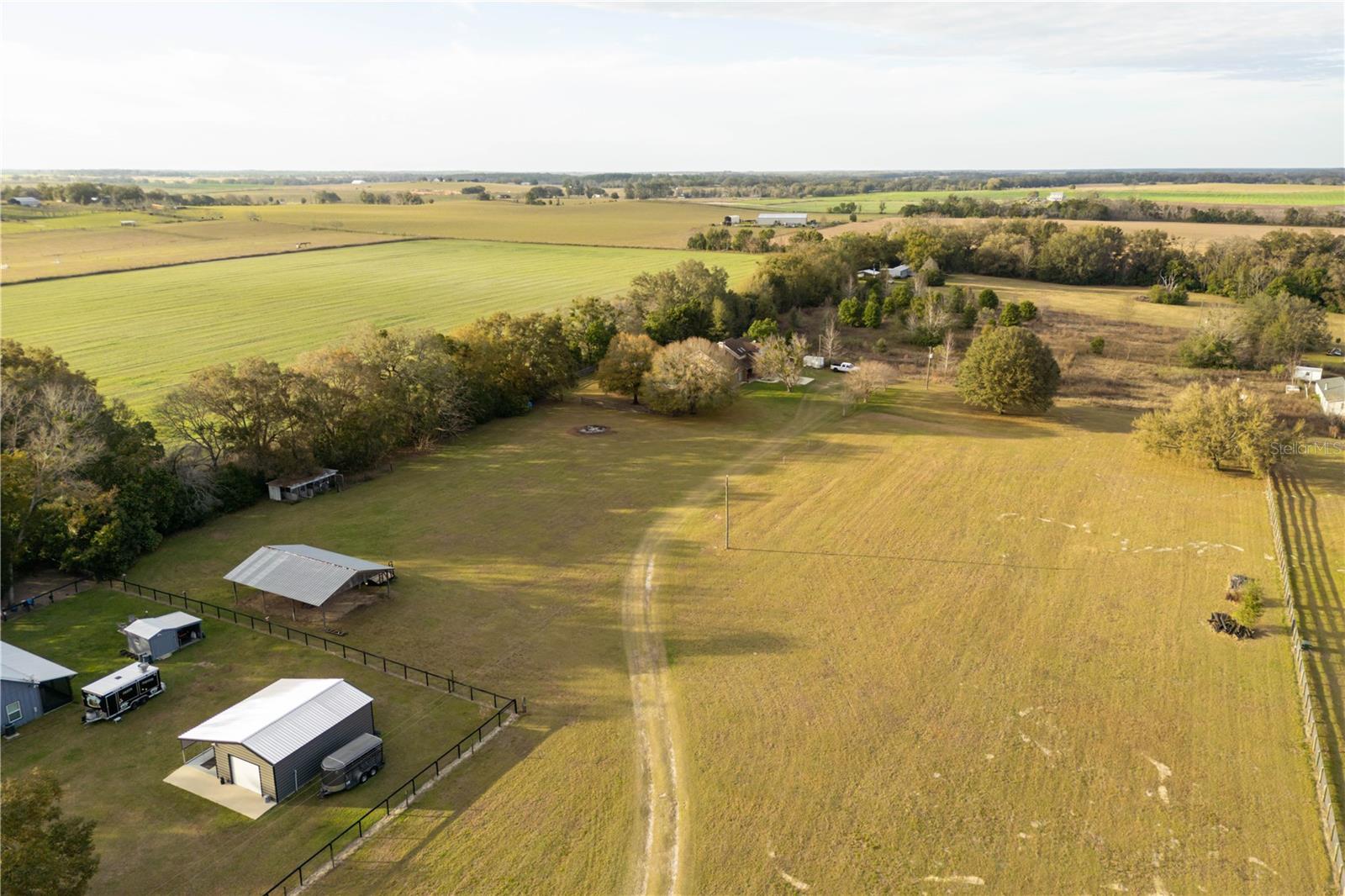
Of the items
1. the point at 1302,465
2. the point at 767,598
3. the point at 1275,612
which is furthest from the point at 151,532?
the point at 1302,465

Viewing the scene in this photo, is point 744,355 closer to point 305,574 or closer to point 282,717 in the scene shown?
point 305,574

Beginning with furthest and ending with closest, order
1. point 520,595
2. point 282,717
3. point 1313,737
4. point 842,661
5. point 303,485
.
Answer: point 303,485 → point 520,595 → point 842,661 → point 1313,737 → point 282,717

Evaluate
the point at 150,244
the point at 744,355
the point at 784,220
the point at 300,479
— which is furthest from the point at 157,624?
the point at 784,220

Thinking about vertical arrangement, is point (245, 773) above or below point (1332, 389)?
below

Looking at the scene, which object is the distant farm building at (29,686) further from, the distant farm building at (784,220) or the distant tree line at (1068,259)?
the distant farm building at (784,220)

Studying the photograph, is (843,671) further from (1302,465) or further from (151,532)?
(1302,465)

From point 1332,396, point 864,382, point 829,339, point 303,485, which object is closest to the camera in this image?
point 303,485

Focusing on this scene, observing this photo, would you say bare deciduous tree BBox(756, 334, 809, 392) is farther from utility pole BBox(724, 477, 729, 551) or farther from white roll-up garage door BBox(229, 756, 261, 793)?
white roll-up garage door BBox(229, 756, 261, 793)

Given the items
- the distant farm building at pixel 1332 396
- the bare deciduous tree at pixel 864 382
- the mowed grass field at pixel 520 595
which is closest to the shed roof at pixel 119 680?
the mowed grass field at pixel 520 595
